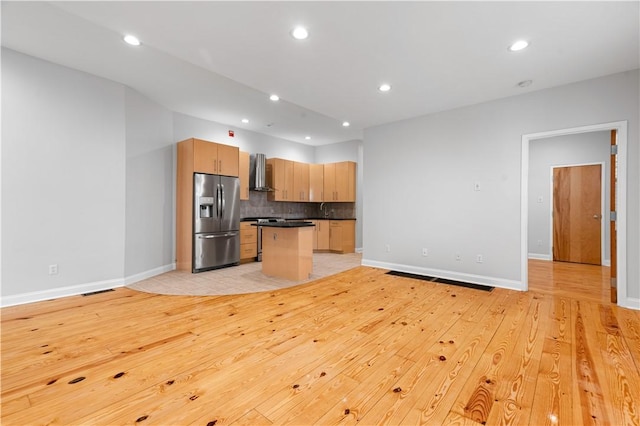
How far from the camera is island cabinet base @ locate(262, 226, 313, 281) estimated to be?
4520 mm

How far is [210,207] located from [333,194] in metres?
3.41

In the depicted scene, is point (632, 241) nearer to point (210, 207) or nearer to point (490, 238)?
point (490, 238)

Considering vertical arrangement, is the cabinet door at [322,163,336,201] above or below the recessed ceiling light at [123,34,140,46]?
below

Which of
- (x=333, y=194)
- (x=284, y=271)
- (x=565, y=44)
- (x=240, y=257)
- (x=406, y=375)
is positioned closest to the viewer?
(x=406, y=375)

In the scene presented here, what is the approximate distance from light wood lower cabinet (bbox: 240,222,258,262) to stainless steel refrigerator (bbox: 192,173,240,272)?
199 millimetres

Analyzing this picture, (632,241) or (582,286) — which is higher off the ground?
(632,241)

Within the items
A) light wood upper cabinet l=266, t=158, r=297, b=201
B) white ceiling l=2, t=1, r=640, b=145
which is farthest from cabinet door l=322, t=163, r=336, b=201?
white ceiling l=2, t=1, r=640, b=145

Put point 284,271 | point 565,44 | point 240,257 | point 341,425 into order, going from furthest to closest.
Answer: point 240,257 → point 284,271 → point 565,44 → point 341,425

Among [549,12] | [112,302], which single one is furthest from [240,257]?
[549,12]

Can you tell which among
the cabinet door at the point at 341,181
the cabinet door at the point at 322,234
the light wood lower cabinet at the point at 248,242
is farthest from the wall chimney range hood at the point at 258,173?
the cabinet door at the point at 341,181

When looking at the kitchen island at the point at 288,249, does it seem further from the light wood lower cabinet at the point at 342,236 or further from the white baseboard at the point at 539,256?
the white baseboard at the point at 539,256

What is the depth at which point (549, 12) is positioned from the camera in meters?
2.34

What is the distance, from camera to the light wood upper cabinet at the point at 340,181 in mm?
7414

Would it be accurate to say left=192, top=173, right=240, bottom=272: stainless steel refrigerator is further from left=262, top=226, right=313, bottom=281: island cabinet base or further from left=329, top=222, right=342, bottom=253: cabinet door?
left=329, top=222, right=342, bottom=253: cabinet door
